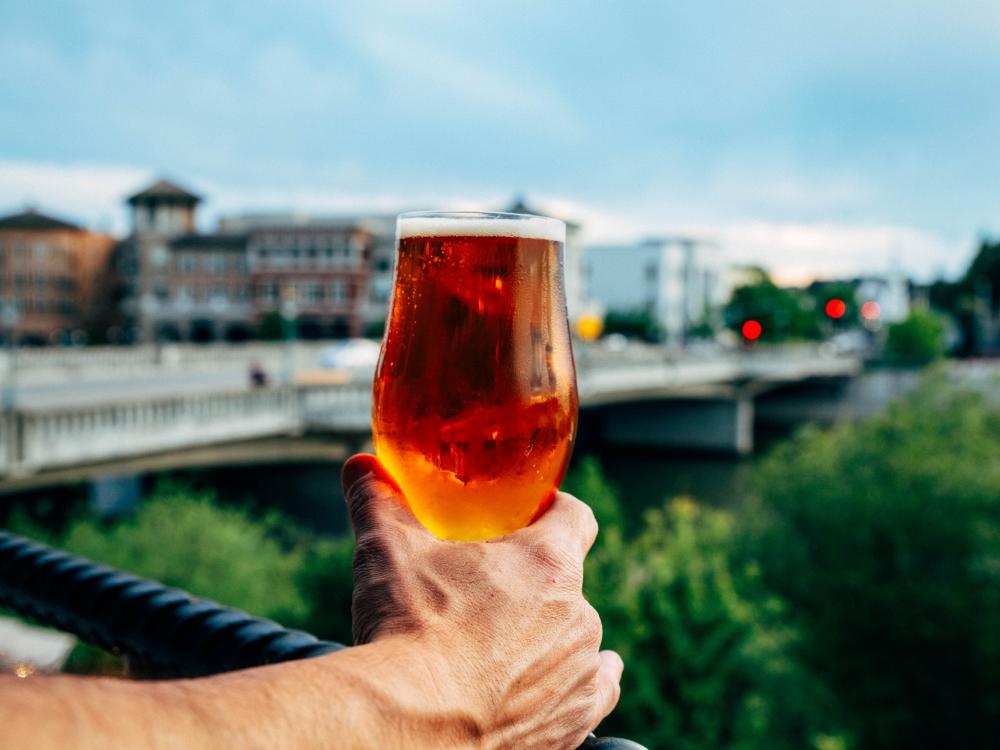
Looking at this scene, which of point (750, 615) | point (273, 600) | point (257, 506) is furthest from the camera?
point (257, 506)

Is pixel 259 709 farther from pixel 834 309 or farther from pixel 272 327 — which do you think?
pixel 272 327

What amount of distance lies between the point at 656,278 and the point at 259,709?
9578cm

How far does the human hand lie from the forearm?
3 cm

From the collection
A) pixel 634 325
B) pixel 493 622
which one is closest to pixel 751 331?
pixel 493 622

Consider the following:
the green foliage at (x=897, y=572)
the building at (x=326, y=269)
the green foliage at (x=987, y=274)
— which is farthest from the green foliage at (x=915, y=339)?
the green foliage at (x=897, y=572)

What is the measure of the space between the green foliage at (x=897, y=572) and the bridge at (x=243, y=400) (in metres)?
8.36

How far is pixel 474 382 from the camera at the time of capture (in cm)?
127

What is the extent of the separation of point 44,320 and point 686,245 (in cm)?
5545

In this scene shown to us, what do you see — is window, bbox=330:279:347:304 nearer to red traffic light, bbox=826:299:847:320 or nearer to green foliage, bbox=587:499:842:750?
green foliage, bbox=587:499:842:750

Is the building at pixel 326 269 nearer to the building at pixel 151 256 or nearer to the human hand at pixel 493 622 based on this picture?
the building at pixel 151 256

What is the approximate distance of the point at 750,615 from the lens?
17.5 metres

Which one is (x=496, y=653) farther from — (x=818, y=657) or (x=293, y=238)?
(x=293, y=238)

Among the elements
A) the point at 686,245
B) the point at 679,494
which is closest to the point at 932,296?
the point at 686,245

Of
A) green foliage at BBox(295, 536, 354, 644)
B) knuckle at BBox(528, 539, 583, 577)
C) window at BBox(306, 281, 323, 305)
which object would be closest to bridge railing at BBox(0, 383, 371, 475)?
green foliage at BBox(295, 536, 354, 644)
